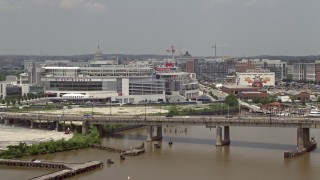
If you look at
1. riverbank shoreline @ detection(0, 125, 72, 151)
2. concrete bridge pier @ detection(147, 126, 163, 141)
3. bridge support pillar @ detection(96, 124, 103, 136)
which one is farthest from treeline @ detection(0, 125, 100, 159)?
bridge support pillar @ detection(96, 124, 103, 136)

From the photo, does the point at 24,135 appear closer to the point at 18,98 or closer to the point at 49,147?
the point at 49,147

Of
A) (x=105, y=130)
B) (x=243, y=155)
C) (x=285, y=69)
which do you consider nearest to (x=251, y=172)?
(x=243, y=155)

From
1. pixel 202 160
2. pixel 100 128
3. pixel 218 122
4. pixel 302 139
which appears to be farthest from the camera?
pixel 100 128

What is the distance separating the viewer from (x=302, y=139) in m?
35.7

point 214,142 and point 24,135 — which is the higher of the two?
point 24,135

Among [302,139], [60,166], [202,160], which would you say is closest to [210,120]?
[302,139]

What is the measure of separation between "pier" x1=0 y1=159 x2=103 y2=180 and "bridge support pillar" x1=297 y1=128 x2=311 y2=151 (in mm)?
11473

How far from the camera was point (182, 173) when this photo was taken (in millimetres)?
29422

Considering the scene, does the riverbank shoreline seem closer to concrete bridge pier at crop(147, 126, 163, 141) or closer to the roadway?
the roadway

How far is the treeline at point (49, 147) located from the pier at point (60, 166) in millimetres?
1992

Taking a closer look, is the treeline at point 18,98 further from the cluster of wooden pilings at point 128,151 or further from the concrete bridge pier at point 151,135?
the cluster of wooden pilings at point 128,151

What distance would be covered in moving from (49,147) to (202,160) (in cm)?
860

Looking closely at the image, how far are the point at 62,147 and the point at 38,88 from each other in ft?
133

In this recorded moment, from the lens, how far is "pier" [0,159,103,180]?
92.1 ft
